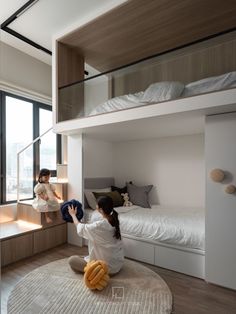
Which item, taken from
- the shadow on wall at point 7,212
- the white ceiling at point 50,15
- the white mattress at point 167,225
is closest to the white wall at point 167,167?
the white mattress at point 167,225

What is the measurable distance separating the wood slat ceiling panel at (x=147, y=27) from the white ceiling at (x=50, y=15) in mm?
141

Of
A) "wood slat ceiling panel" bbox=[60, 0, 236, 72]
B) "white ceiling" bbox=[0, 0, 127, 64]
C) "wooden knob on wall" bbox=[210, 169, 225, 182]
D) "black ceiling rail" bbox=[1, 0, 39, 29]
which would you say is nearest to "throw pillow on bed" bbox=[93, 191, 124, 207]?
"wooden knob on wall" bbox=[210, 169, 225, 182]

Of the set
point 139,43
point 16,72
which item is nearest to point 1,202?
point 16,72

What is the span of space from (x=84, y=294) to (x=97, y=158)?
247cm

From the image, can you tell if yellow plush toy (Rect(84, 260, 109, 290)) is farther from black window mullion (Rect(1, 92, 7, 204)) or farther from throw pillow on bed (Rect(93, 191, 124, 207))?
black window mullion (Rect(1, 92, 7, 204))

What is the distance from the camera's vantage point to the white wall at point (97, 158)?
12.7 ft

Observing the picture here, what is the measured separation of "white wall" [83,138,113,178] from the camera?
12.7ft

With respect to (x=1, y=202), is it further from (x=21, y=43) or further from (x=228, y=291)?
(x=228, y=291)

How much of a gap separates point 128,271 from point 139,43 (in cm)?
323

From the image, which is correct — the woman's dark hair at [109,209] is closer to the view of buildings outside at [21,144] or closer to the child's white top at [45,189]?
the child's white top at [45,189]

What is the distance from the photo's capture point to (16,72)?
3.92 meters

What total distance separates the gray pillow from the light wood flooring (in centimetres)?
114

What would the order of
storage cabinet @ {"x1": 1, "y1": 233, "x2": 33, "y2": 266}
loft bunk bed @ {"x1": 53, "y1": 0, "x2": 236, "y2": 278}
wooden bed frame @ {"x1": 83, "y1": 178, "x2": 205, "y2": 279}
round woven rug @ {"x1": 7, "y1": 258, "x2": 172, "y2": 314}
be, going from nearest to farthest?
1. round woven rug @ {"x1": 7, "y1": 258, "x2": 172, "y2": 314}
2. loft bunk bed @ {"x1": 53, "y1": 0, "x2": 236, "y2": 278}
3. wooden bed frame @ {"x1": 83, "y1": 178, "x2": 205, "y2": 279}
4. storage cabinet @ {"x1": 1, "y1": 233, "x2": 33, "y2": 266}

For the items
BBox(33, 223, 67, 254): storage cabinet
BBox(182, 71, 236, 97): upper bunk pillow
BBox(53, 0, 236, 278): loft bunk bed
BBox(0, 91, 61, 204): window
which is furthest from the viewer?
BBox(0, 91, 61, 204): window
